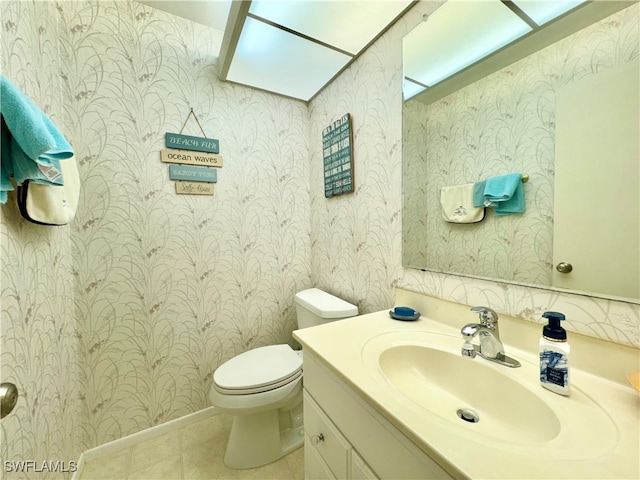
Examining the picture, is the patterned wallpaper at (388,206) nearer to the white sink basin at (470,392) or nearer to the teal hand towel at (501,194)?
the teal hand towel at (501,194)

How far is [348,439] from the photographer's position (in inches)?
25.8

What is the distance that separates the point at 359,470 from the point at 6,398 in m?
0.74

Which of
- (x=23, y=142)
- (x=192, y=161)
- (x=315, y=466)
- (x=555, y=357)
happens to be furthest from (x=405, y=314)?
(x=192, y=161)

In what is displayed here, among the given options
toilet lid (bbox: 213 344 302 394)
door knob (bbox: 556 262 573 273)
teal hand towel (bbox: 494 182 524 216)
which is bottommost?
toilet lid (bbox: 213 344 302 394)

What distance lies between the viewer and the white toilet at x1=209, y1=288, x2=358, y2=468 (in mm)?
1117

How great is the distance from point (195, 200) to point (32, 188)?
706 mm

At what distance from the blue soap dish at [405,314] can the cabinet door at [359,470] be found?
483mm

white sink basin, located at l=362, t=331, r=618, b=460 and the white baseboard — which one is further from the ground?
white sink basin, located at l=362, t=331, r=618, b=460

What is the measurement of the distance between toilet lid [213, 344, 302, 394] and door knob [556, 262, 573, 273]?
3.64 feet

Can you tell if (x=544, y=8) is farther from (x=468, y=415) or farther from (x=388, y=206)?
(x=468, y=415)

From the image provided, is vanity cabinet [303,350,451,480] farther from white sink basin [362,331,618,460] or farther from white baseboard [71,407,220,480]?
white baseboard [71,407,220,480]

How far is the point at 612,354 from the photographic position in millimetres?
581

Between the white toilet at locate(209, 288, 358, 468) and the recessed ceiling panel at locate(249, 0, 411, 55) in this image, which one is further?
the white toilet at locate(209, 288, 358, 468)

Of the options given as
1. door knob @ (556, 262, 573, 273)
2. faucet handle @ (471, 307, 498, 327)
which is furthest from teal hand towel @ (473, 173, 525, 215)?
faucet handle @ (471, 307, 498, 327)
